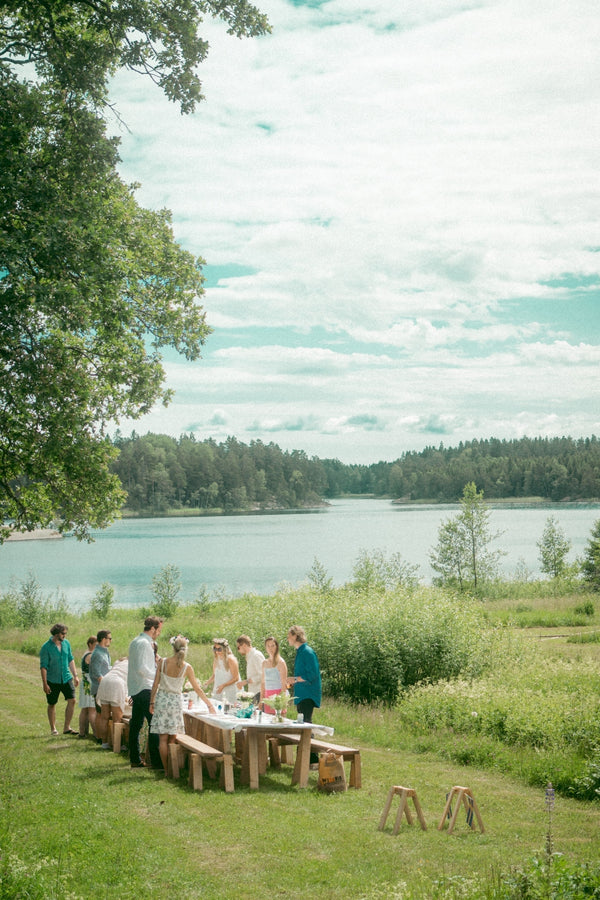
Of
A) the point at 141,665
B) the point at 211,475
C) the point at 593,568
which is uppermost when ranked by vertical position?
the point at 211,475

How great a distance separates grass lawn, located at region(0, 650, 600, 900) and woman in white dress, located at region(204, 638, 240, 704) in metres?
1.70

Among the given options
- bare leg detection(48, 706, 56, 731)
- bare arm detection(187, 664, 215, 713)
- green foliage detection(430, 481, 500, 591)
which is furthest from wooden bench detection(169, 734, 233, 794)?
green foliage detection(430, 481, 500, 591)

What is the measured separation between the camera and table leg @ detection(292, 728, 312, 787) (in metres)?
10.9

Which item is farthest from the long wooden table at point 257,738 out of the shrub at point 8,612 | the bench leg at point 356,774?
the shrub at point 8,612

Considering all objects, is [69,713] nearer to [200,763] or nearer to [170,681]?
[170,681]

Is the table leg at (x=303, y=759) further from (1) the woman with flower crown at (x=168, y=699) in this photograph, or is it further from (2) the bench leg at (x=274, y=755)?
(1) the woman with flower crown at (x=168, y=699)

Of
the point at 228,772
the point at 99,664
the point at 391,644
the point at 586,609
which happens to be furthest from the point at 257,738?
the point at 586,609

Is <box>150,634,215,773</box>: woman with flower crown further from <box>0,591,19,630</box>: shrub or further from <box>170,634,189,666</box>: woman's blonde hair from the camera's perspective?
<box>0,591,19,630</box>: shrub

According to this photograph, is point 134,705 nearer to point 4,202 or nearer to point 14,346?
point 14,346

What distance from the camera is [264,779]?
37.3 ft

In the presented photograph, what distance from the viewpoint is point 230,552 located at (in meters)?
81.7

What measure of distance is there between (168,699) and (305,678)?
210 cm

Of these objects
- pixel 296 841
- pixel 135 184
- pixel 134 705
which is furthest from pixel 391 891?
pixel 135 184

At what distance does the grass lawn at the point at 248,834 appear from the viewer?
7160mm
